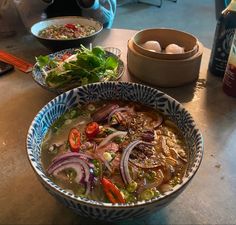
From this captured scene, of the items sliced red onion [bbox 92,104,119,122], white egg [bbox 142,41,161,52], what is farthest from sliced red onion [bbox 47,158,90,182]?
white egg [bbox 142,41,161,52]

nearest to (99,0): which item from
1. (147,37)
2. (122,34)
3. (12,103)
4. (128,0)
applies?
(122,34)

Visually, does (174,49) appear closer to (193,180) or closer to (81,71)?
(81,71)

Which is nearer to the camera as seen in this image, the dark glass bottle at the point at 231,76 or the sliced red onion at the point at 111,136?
the sliced red onion at the point at 111,136

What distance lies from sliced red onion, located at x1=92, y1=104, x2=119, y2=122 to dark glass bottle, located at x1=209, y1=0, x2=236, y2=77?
0.43m

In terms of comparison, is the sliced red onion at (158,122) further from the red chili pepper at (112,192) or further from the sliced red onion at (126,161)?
the red chili pepper at (112,192)

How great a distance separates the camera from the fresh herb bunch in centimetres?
85

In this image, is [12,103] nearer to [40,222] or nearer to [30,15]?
[40,222]

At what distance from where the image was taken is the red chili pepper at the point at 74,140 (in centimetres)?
60

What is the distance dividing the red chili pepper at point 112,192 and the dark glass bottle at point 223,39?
0.61 meters

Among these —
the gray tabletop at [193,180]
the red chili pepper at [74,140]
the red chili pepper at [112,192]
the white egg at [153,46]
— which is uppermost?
the white egg at [153,46]

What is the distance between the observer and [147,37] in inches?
40.6

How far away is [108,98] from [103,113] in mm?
68

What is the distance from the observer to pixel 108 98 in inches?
29.4

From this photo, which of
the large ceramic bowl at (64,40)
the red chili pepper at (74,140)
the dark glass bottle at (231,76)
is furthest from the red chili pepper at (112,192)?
the large ceramic bowl at (64,40)
